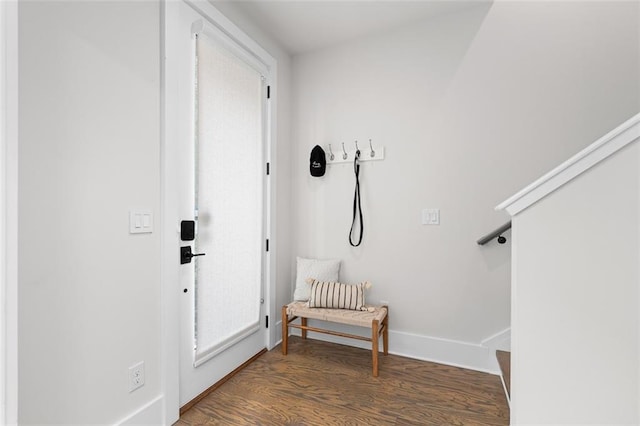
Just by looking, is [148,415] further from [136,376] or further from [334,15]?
[334,15]

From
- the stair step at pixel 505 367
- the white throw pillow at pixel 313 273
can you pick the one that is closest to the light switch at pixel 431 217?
the white throw pillow at pixel 313 273

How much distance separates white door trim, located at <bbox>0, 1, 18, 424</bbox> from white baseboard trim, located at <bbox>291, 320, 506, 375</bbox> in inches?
84.5

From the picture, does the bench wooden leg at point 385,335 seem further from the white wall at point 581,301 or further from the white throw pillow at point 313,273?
the white wall at point 581,301

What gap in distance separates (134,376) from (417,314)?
195 cm

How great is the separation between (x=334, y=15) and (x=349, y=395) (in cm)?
271

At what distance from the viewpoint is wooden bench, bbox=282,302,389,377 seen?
7.04 feet

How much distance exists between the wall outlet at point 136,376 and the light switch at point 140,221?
2.19 feet

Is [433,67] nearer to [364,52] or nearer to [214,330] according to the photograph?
[364,52]

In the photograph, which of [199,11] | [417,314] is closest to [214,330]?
[417,314]

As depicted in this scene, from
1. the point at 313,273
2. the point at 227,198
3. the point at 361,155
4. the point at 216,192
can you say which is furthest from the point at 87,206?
the point at 361,155

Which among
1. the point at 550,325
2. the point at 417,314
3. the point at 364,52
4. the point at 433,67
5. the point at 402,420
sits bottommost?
the point at 402,420

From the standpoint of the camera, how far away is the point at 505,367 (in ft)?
6.40

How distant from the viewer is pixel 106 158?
1381mm

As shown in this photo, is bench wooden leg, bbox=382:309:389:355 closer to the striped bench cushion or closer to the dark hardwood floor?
the dark hardwood floor
